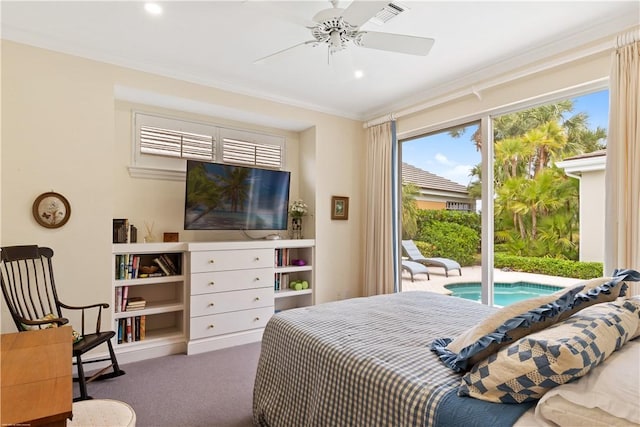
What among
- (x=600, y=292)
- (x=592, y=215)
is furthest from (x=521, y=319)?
(x=592, y=215)

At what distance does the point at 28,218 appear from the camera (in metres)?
2.73

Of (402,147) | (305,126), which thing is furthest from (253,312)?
(402,147)

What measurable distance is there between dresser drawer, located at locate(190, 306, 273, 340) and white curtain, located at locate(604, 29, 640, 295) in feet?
10.1

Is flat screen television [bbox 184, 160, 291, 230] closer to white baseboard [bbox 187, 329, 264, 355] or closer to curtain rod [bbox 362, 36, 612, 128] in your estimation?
white baseboard [bbox 187, 329, 264, 355]

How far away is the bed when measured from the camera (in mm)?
1163

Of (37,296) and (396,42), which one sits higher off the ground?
(396,42)

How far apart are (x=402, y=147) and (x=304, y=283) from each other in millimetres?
2148

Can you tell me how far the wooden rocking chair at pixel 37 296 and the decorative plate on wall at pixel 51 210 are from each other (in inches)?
9.7

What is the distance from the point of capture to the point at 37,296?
2.73 meters

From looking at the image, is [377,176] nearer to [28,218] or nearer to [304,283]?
[304,283]

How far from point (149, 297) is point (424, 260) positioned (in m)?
3.15

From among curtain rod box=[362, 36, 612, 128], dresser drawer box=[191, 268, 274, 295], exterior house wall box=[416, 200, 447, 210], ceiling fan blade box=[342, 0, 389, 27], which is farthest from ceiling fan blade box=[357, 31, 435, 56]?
dresser drawer box=[191, 268, 274, 295]

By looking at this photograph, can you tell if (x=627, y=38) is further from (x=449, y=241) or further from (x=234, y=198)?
(x=234, y=198)

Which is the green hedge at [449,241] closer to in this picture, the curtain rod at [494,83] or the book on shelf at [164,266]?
the curtain rod at [494,83]
